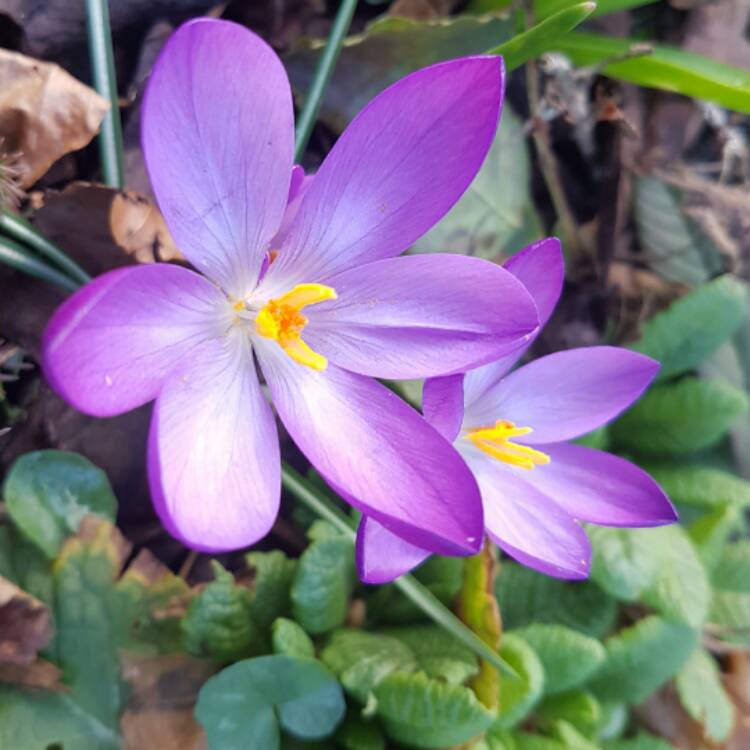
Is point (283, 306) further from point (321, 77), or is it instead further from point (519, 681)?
point (519, 681)

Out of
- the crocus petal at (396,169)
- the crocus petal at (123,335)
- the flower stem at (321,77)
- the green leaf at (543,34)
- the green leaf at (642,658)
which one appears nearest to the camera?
the crocus petal at (123,335)

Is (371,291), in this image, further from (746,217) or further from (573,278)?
(746,217)

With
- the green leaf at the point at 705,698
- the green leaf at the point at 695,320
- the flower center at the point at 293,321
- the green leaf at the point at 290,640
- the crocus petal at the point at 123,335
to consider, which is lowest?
the green leaf at the point at 705,698

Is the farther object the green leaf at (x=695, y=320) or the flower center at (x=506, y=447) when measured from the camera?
the green leaf at (x=695, y=320)

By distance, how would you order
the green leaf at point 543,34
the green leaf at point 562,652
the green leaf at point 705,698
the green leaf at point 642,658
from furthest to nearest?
the green leaf at point 705,698
the green leaf at point 642,658
the green leaf at point 562,652
the green leaf at point 543,34

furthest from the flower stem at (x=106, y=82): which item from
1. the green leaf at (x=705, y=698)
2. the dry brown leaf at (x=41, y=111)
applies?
the green leaf at (x=705, y=698)

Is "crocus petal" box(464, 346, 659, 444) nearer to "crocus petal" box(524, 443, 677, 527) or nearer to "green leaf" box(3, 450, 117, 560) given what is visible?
"crocus petal" box(524, 443, 677, 527)

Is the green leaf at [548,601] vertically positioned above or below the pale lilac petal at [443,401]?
below

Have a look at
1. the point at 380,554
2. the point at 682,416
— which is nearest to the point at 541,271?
the point at 380,554

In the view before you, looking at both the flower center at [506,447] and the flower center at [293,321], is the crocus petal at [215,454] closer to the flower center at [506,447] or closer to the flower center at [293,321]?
the flower center at [293,321]
